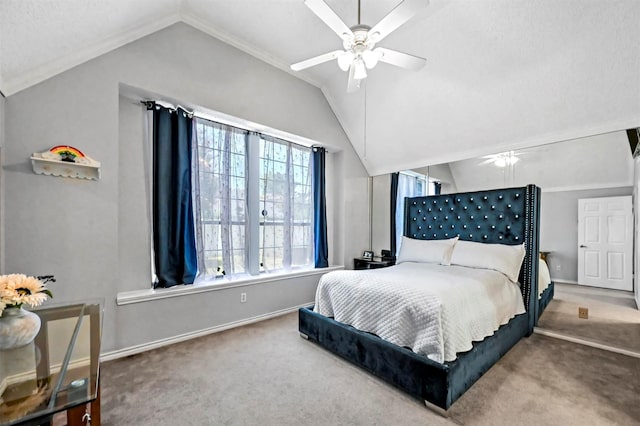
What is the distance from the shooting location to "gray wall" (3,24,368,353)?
6.40ft

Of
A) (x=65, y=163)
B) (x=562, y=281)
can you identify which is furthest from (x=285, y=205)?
(x=562, y=281)

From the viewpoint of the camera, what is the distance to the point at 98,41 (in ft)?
7.09

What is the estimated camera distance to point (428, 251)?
128 inches

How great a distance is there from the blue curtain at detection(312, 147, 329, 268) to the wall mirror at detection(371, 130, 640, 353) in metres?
2.16

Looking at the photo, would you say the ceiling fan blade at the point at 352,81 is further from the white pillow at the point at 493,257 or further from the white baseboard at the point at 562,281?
the white baseboard at the point at 562,281

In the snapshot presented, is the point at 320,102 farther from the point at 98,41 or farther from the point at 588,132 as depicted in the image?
the point at 588,132

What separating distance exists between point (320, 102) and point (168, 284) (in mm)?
3175

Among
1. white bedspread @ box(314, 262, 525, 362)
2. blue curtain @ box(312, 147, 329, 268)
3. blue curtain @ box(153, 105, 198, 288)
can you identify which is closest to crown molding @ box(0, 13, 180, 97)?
blue curtain @ box(153, 105, 198, 288)

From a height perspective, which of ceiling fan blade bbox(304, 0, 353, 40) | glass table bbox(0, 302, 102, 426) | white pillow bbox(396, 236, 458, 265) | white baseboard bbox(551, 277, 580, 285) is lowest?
white baseboard bbox(551, 277, 580, 285)

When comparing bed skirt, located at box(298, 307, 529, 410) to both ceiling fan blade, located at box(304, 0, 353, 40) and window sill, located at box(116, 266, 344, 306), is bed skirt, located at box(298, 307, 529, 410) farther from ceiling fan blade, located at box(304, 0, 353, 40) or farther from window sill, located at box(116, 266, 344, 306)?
ceiling fan blade, located at box(304, 0, 353, 40)

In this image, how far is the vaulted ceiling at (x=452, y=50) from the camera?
190 centimetres

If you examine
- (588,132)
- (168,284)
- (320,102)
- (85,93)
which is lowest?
(168,284)

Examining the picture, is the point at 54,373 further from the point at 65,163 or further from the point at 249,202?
the point at 249,202

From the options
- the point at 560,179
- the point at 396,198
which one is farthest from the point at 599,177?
→ the point at 396,198
